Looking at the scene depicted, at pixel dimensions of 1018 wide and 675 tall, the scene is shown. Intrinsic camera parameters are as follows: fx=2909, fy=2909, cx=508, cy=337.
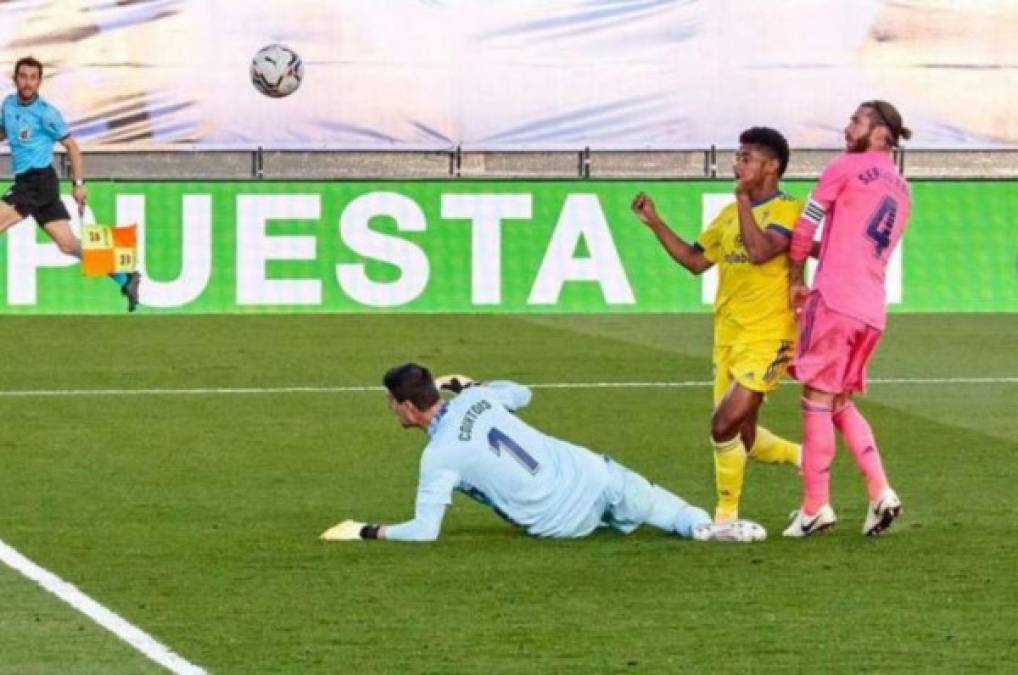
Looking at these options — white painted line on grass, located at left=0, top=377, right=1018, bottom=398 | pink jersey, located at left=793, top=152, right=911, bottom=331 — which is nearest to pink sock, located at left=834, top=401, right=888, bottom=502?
pink jersey, located at left=793, top=152, right=911, bottom=331

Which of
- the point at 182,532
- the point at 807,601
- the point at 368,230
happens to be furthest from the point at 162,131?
the point at 807,601

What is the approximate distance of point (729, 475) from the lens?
39.2 feet

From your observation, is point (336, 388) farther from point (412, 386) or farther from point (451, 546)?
point (412, 386)

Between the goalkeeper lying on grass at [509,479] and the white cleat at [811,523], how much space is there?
0.17m

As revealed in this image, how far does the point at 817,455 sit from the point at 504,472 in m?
1.36

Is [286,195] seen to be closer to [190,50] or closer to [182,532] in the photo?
[190,50]

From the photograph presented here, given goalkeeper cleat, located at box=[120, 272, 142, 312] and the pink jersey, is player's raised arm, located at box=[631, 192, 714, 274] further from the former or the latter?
goalkeeper cleat, located at box=[120, 272, 142, 312]

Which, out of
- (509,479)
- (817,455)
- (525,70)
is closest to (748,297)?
(817,455)

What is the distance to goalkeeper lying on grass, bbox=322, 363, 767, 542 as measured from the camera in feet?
37.6

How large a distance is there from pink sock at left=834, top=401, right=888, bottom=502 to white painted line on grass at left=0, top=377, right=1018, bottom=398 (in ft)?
22.9

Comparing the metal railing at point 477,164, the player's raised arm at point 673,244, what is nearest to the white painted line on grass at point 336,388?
the metal railing at point 477,164

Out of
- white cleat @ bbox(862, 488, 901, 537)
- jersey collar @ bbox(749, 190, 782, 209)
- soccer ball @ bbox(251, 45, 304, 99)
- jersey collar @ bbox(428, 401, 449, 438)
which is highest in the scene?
soccer ball @ bbox(251, 45, 304, 99)

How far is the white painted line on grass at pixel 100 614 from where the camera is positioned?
9280 mm

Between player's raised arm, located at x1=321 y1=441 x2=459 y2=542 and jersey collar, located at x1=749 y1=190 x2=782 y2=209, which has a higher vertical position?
jersey collar, located at x1=749 y1=190 x2=782 y2=209
